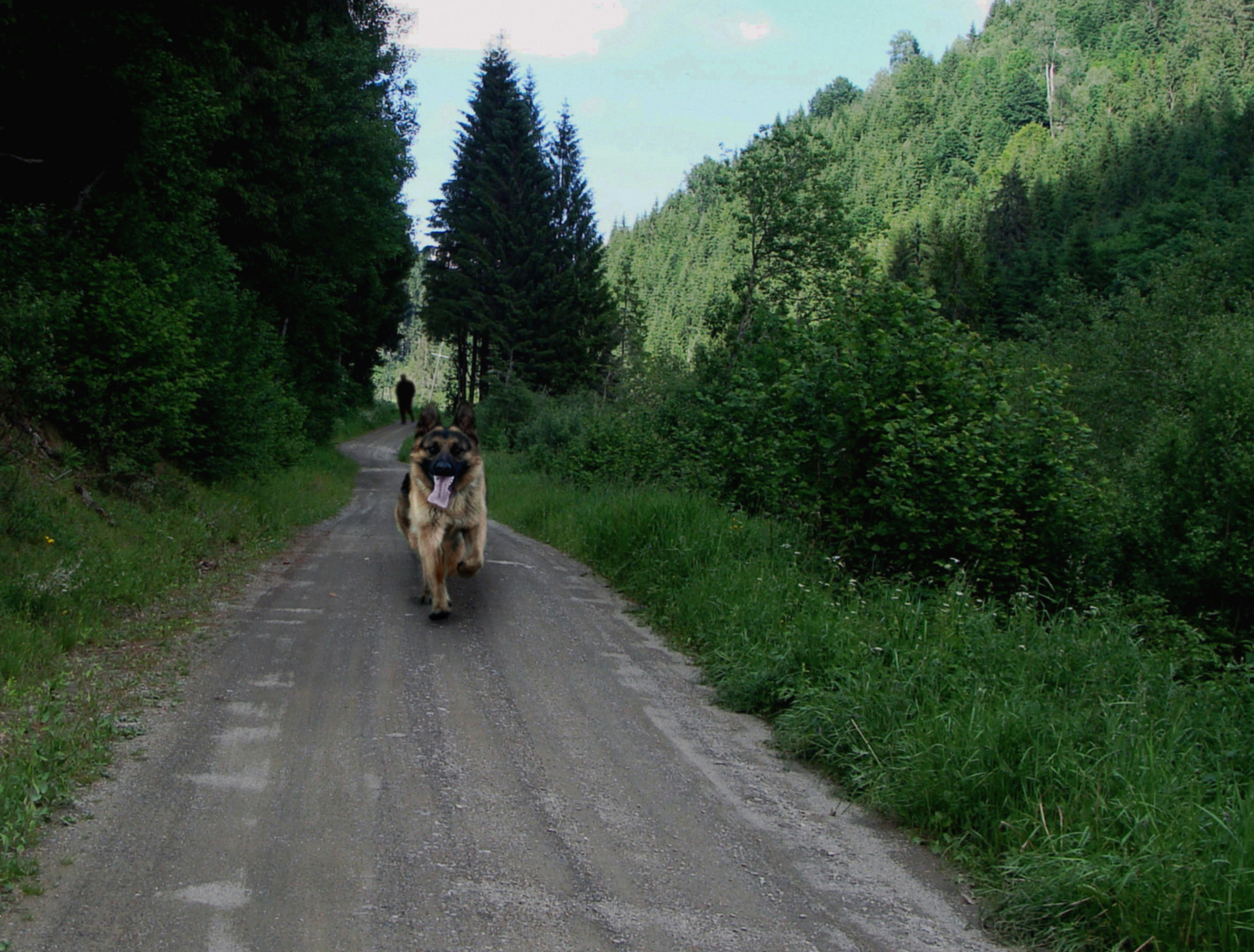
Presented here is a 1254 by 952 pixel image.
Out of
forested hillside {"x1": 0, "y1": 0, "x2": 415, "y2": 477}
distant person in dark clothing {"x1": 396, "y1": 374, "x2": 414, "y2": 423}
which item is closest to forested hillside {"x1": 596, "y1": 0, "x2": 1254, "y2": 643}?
distant person in dark clothing {"x1": 396, "y1": 374, "x2": 414, "y2": 423}

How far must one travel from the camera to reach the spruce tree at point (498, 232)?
1697 inches

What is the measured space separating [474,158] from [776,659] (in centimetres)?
4390

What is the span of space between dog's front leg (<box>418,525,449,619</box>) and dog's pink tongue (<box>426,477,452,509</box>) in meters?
0.23

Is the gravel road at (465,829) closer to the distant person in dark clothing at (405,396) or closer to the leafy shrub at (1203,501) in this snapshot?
the distant person in dark clothing at (405,396)

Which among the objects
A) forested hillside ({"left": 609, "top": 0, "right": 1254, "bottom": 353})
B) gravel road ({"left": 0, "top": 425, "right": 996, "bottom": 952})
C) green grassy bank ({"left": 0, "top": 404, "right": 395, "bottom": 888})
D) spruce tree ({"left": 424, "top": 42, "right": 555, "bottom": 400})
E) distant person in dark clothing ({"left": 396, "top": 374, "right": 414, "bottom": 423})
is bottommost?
gravel road ({"left": 0, "top": 425, "right": 996, "bottom": 952})

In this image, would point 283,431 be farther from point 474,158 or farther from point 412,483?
point 474,158

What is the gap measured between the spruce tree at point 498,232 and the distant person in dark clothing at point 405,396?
28.4 meters

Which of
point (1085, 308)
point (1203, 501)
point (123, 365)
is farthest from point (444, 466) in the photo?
point (1085, 308)

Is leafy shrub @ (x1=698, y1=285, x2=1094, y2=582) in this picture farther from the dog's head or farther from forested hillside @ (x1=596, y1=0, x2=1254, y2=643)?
the dog's head

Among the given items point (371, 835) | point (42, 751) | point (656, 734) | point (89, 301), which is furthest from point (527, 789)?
point (89, 301)

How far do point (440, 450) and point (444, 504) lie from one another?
0.58 metres

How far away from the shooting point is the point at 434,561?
352 inches

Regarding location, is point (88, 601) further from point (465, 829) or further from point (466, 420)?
point (465, 829)

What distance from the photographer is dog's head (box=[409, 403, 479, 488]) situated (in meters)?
9.03
